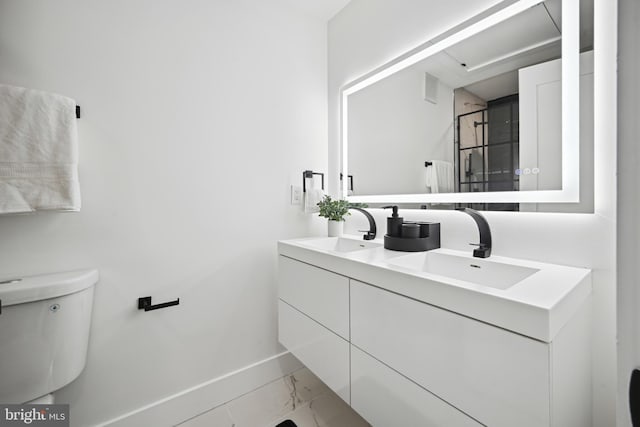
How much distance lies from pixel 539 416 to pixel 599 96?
960 mm

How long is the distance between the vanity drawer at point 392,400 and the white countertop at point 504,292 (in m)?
0.28

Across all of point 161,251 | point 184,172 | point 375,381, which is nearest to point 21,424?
point 161,251

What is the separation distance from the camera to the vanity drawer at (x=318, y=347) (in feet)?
3.68

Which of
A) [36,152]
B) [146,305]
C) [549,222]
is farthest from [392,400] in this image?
[36,152]

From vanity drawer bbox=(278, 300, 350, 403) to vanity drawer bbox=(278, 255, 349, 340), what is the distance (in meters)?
0.04

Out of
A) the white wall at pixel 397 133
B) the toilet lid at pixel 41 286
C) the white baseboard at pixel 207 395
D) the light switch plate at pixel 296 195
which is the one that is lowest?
the white baseboard at pixel 207 395

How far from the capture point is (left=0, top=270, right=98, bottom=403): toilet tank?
89cm

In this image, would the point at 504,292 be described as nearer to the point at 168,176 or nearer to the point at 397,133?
the point at 397,133

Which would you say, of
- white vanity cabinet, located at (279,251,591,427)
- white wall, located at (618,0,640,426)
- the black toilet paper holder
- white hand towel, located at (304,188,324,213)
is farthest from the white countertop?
the black toilet paper holder

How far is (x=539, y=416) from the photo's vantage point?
598 mm

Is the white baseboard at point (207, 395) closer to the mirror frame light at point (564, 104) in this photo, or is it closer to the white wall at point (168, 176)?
the white wall at point (168, 176)

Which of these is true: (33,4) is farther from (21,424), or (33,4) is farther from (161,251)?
(21,424)

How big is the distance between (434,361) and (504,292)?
11.3 inches

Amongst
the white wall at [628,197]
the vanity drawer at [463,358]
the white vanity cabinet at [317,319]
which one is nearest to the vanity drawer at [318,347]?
the white vanity cabinet at [317,319]
